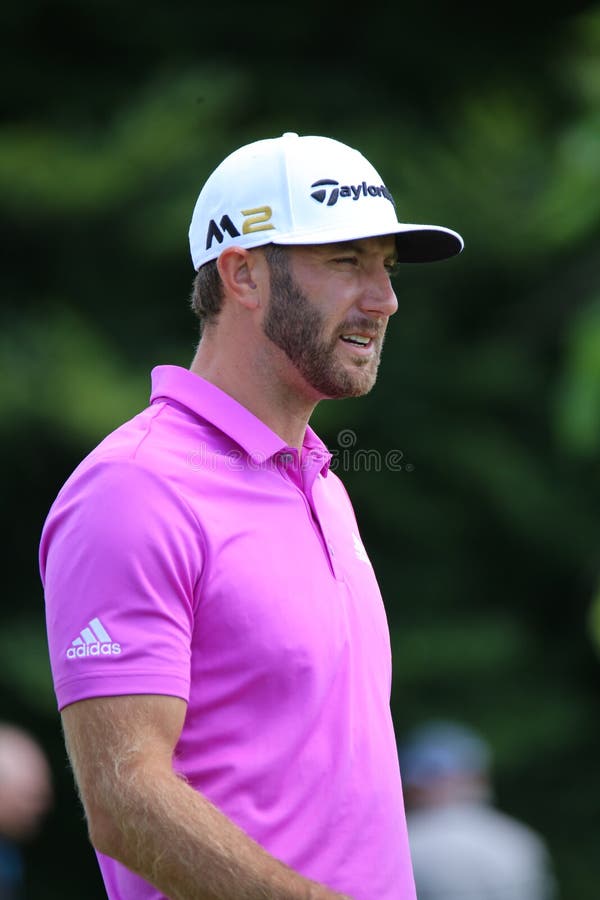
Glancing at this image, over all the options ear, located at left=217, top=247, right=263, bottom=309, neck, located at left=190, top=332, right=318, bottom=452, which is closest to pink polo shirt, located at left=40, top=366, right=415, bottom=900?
neck, located at left=190, top=332, right=318, bottom=452

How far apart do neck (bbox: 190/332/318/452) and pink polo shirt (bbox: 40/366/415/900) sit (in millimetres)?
191

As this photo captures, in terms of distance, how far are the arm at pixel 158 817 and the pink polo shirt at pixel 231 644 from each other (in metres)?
0.04

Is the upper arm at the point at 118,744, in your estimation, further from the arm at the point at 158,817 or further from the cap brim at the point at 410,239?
the cap brim at the point at 410,239

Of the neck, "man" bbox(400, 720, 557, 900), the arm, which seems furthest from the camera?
"man" bbox(400, 720, 557, 900)

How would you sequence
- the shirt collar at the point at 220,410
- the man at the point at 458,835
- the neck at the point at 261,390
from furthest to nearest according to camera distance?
the man at the point at 458,835 < the neck at the point at 261,390 < the shirt collar at the point at 220,410

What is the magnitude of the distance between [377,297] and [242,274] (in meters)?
0.24

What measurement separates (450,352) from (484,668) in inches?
85.3

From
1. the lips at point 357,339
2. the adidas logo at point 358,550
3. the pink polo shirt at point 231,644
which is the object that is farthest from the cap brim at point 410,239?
the adidas logo at point 358,550

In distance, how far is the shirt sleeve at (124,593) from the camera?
1.99 meters

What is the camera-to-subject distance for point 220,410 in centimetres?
238

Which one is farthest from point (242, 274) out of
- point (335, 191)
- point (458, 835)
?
point (458, 835)

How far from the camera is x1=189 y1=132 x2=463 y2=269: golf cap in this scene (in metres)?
2.39

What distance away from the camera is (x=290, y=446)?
2.46 metres

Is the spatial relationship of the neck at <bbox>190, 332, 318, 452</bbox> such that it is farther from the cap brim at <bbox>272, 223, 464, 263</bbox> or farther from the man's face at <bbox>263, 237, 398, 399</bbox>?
the cap brim at <bbox>272, 223, 464, 263</bbox>
